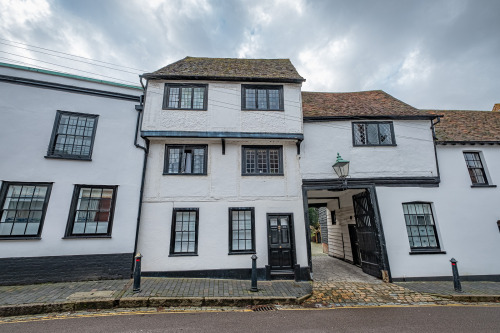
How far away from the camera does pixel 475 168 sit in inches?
413

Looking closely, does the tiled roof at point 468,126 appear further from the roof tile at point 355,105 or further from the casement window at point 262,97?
the casement window at point 262,97

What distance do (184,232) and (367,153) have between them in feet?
30.1

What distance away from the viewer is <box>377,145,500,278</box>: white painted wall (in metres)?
9.16

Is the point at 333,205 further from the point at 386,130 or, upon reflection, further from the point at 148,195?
the point at 148,195

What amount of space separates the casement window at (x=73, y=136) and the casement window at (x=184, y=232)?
4.44 m

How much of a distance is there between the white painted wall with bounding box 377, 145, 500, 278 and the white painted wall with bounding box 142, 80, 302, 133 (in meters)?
5.52

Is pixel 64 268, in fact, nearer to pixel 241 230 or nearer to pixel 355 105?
pixel 241 230

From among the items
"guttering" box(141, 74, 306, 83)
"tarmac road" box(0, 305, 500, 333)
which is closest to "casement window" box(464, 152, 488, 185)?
"tarmac road" box(0, 305, 500, 333)

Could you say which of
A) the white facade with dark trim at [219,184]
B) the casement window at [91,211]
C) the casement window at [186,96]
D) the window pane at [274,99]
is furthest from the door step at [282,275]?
the casement window at [186,96]

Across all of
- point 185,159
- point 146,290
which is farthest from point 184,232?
point 185,159

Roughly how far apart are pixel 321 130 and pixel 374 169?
10.0 feet

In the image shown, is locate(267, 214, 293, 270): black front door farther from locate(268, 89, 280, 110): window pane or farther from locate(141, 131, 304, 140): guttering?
locate(268, 89, 280, 110): window pane

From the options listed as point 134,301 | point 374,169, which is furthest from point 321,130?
point 134,301

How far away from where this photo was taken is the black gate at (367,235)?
31.0ft
